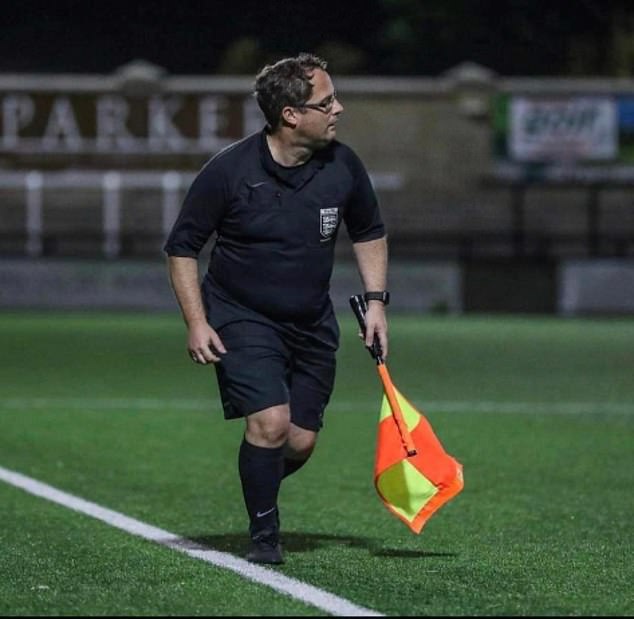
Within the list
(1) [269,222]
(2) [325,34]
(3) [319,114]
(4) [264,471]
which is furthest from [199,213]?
(2) [325,34]

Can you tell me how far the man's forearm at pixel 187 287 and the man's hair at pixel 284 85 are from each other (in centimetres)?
65

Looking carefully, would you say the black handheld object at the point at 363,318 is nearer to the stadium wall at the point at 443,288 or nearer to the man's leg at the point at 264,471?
the man's leg at the point at 264,471

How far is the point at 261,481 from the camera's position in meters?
7.77

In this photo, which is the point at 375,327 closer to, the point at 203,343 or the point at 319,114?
the point at 203,343

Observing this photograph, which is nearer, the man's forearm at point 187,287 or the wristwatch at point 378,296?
the man's forearm at point 187,287

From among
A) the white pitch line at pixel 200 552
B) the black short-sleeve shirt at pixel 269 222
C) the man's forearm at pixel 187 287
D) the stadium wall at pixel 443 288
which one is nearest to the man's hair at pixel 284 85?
the black short-sleeve shirt at pixel 269 222

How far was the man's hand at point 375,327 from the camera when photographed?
7.95 metres

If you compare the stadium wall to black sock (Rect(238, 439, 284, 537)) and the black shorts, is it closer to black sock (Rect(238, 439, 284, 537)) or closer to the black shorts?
the black shorts

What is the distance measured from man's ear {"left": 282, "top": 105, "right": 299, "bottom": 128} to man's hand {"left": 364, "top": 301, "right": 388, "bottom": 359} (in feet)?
2.90

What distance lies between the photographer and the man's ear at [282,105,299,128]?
7.55 metres

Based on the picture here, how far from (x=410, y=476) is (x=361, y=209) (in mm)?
1098

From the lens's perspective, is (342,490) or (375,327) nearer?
(375,327)

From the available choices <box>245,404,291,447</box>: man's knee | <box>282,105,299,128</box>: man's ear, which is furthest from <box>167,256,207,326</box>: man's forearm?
<box>282,105,299,128</box>: man's ear

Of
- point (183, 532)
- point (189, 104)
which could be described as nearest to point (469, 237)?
point (189, 104)
